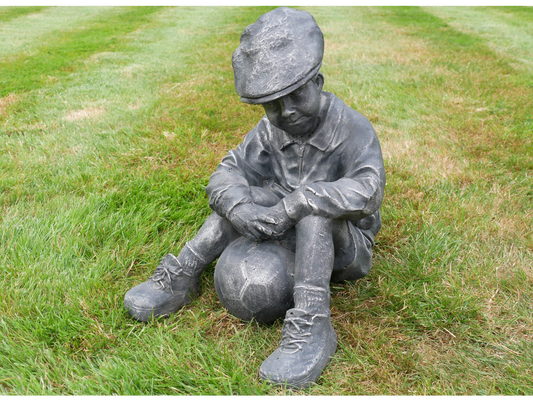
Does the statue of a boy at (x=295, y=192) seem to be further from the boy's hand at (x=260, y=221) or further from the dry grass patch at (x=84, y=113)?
the dry grass patch at (x=84, y=113)

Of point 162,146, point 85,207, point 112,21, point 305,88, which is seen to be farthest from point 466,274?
point 112,21

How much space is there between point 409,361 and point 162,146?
3491 mm

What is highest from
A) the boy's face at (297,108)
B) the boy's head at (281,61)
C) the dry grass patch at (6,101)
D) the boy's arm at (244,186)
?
the boy's head at (281,61)

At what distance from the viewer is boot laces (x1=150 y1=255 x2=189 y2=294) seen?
2.87 m

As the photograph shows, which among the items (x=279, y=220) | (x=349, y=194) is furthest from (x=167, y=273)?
(x=349, y=194)

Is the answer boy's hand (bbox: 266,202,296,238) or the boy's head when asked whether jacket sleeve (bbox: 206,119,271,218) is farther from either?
the boy's head

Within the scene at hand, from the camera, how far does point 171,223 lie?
3.85m

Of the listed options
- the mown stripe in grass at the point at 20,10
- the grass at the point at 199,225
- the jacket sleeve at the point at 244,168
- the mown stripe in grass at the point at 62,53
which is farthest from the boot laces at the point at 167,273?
the mown stripe in grass at the point at 20,10

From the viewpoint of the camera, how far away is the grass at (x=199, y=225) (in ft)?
8.02

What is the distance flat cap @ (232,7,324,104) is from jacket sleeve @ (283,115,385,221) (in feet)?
1.75

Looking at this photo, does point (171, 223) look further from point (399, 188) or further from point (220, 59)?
point (220, 59)

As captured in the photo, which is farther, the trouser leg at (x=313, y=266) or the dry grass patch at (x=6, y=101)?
the dry grass patch at (x=6, y=101)

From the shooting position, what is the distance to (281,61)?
225 cm

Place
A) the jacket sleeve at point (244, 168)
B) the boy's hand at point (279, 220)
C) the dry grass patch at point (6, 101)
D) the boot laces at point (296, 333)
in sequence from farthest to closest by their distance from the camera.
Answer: the dry grass patch at point (6, 101)
the jacket sleeve at point (244, 168)
the boy's hand at point (279, 220)
the boot laces at point (296, 333)
